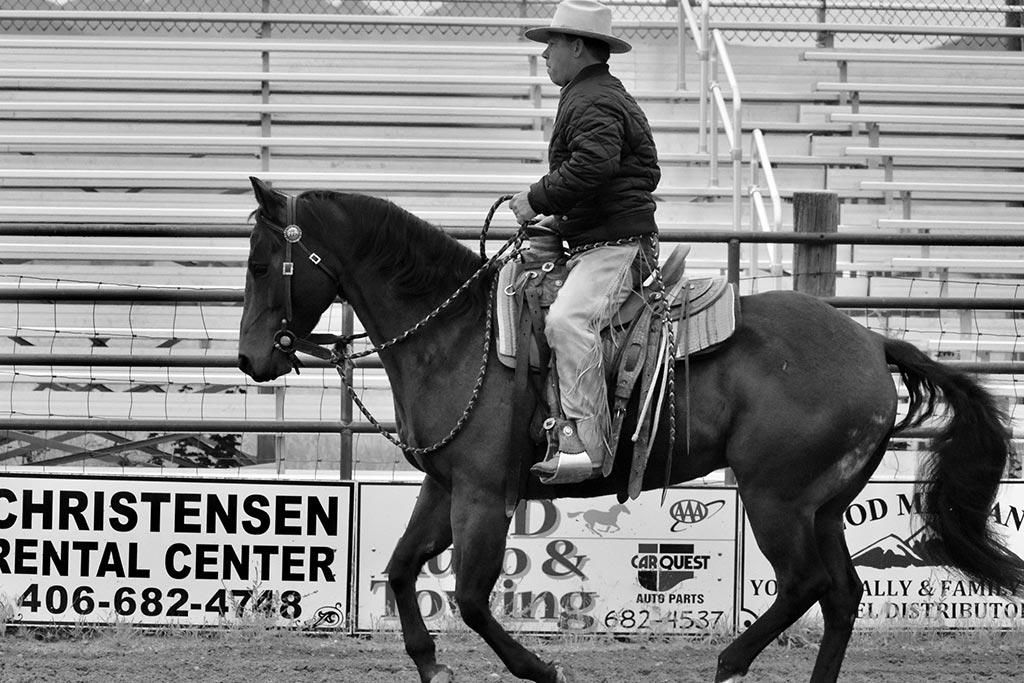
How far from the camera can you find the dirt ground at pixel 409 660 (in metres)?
5.51

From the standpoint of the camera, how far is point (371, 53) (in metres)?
12.7

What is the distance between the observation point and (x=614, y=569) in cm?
626

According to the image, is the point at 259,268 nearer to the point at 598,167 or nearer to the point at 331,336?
the point at 331,336

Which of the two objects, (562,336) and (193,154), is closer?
(562,336)

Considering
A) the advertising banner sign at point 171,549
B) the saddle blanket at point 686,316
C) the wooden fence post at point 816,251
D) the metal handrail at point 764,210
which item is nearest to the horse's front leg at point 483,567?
the saddle blanket at point 686,316

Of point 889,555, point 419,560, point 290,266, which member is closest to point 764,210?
point 889,555

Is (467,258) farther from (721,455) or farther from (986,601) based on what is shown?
(986,601)

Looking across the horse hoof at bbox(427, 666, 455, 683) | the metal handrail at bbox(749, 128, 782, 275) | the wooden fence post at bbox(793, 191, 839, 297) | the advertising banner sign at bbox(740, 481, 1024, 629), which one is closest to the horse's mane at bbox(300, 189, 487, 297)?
the horse hoof at bbox(427, 666, 455, 683)

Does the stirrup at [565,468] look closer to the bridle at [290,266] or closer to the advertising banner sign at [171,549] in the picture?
the bridle at [290,266]

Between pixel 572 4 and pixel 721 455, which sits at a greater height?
pixel 572 4

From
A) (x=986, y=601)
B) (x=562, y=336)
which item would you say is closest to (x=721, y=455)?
(x=562, y=336)

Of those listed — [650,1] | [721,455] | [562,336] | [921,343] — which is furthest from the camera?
[650,1]

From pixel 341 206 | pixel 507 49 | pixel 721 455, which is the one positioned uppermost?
pixel 507 49

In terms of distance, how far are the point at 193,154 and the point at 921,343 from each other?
6865 mm
